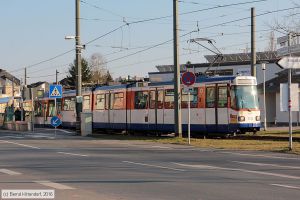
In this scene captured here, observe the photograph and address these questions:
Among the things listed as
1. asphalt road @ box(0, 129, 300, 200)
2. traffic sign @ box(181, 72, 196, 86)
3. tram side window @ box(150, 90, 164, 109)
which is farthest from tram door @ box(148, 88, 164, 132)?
asphalt road @ box(0, 129, 300, 200)

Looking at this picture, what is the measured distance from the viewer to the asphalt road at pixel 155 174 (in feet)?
36.4

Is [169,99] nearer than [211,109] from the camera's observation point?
No

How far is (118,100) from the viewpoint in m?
38.7

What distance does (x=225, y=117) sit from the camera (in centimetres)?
3066

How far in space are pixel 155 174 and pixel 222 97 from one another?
1700cm

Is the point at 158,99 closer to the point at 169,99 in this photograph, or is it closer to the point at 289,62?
the point at 169,99

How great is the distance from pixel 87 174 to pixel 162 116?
20267 millimetres

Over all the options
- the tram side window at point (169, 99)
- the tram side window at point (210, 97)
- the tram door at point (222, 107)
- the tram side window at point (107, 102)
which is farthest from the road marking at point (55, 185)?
the tram side window at point (107, 102)

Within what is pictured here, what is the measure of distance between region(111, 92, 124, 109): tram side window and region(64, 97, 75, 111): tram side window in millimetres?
7177

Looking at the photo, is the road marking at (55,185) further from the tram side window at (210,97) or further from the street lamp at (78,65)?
the street lamp at (78,65)

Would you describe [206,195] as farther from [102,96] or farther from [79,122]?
[102,96]

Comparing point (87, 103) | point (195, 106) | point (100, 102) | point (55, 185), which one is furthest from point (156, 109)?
point (55, 185)

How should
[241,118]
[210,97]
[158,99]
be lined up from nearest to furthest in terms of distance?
[241,118]
[210,97]
[158,99]

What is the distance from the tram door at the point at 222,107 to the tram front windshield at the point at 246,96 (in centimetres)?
58
